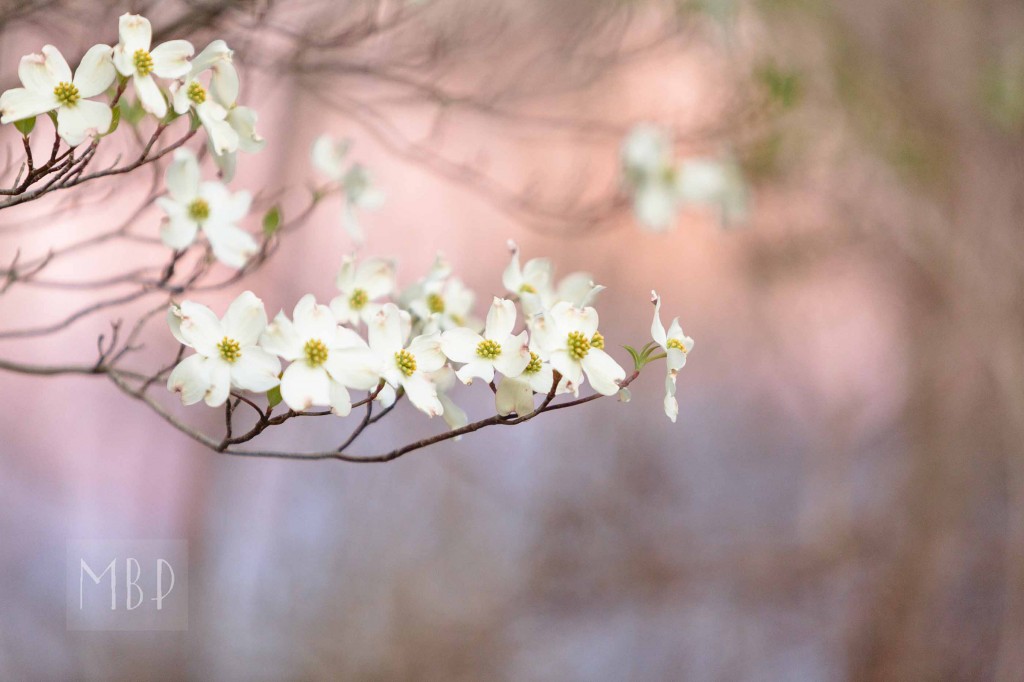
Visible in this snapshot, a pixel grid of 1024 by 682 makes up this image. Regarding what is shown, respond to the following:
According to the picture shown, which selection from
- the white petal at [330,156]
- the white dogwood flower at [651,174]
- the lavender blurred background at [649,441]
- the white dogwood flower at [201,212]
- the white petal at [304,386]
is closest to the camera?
the white petal at [304,386]

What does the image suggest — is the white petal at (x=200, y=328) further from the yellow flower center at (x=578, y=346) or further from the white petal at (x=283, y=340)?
the yellow flower center at (x=578, y=346)

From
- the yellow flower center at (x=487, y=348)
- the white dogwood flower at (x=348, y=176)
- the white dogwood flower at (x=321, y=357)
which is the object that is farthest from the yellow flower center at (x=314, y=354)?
the white dogwood flower at (x=348, y=176)

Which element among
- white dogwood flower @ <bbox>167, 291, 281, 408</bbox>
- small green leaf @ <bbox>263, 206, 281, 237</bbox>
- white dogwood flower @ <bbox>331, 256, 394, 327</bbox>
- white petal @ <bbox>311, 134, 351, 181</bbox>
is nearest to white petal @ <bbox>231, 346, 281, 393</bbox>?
white dogwood flower @ <bbox>167, 291, 281, 408</bbox>

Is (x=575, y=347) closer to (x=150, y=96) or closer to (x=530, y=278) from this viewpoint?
(x=530, y=278)

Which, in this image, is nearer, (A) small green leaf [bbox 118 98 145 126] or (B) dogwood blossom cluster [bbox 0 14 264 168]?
(B) dogwood blossom cluster [bbox 0 14 264 168]

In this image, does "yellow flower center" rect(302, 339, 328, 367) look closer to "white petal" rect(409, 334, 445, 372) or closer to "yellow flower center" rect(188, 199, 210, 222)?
"white petal" rect(409, 334, 445, 372)
